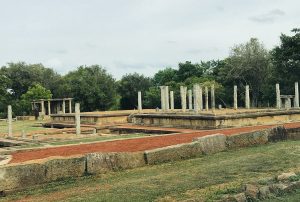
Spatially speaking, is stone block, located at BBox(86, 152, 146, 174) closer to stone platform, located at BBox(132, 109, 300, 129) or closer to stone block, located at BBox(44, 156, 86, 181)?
stone block, located at BBox(44, 156, 86, 181)

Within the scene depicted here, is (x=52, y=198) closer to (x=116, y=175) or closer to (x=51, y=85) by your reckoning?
(x=116, y=175)

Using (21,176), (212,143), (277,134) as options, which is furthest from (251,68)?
(21,176)

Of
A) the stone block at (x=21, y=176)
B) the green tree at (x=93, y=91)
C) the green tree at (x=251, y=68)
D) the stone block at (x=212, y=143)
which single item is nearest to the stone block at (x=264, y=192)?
the stone block at (x=21, y=176)

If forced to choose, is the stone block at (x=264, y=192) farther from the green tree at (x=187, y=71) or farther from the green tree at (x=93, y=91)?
the green tree at (x=187, y=71)

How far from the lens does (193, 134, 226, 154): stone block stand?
526 inches

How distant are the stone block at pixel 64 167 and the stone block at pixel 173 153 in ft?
6.82

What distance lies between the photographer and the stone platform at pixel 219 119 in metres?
23.0

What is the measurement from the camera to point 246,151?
45.7 feet

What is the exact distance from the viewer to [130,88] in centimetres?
5862

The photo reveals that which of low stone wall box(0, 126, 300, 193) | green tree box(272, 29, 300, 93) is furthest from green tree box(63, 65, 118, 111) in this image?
low stone wall box(0, 126, 300, 193)

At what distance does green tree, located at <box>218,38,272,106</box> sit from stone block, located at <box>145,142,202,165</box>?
38.9 metres

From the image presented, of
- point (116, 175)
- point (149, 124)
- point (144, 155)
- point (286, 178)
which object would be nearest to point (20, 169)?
point (116, 175)

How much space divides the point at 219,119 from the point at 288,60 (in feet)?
75.4

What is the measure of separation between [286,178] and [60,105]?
47130 millimetres
